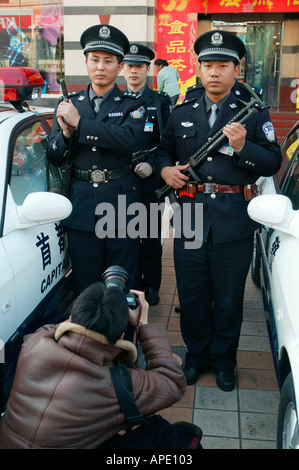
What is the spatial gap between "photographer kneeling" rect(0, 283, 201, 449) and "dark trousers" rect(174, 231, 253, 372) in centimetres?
120

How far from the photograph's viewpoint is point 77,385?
4.70 ft

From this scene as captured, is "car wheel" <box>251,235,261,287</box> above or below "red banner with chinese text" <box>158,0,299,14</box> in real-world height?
below

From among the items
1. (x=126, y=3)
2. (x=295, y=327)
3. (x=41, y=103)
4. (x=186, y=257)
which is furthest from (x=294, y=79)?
(x=295, y=327)

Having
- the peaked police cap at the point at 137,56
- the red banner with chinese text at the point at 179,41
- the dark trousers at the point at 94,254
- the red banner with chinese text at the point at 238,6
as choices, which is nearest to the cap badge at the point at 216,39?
the dark trousers at the point at 94,254

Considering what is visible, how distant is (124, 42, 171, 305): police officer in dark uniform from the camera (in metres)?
3.74

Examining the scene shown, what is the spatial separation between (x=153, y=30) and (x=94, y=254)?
751 centimetres

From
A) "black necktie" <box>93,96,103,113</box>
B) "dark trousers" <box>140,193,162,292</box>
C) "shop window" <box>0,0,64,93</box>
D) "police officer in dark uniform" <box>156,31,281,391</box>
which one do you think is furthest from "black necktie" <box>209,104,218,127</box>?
"shop window" <box>0,0,64,93</box>

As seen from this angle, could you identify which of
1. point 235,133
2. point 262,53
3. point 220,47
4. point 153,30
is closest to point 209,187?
point 235,133

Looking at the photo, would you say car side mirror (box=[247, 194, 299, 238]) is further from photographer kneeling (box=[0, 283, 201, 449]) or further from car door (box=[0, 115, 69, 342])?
car door (box=[0, 115, 69, 342])

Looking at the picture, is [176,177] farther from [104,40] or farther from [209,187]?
[104,40]

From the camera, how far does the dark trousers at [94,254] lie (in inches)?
108

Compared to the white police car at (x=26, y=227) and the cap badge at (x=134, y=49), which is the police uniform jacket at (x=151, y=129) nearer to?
the cap badge at (x=134, y=49)

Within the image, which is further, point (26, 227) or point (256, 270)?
point (256, 270)

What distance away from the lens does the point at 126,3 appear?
8.75 m
